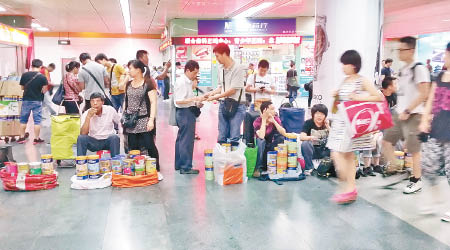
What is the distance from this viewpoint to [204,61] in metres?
17.8

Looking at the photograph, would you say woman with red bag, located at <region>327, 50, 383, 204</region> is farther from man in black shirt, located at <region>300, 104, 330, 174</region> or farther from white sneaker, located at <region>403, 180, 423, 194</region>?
man in black shirt, located at <region>300, 104, 330, 174</region>

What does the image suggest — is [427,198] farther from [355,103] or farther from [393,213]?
[355,103]

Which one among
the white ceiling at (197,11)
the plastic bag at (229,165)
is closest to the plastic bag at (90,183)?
the plastic bag at (229,165)

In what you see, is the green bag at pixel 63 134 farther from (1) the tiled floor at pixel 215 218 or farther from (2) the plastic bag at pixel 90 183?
(2) the plastic bag at pixel 90 183

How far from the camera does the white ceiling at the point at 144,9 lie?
12742 mm

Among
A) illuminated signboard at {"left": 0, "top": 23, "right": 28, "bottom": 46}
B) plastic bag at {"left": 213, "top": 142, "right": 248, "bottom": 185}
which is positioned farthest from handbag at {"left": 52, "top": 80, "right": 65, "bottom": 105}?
illuminated signboard at {"left": 0, "top": 23, "right": 28, "bottom": 46}

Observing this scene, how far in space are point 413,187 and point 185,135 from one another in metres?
2.72

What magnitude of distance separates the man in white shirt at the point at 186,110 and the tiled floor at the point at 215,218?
46cm

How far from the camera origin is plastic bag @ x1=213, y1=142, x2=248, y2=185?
15.4ft

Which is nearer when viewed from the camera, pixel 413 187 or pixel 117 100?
pixel 413 187

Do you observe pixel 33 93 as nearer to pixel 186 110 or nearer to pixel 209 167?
pixel 186 110

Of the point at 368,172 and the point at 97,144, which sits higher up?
the point at 97,144

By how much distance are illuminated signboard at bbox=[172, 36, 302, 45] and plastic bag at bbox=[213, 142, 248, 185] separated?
12543 millimetres

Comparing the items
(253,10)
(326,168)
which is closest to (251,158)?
(326,168)
